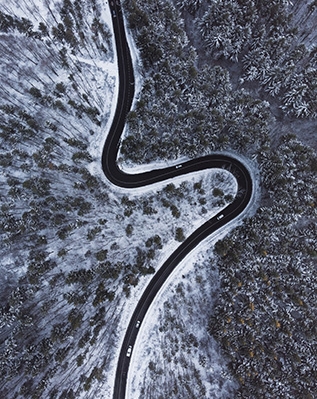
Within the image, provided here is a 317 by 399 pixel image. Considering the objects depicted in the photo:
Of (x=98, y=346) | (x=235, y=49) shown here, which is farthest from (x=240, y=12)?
(x=98, y=346)

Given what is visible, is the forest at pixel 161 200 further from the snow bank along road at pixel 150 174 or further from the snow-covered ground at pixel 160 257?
the snow bank along road at pixel 150 174

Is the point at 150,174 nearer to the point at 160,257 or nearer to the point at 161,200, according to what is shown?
the point at 161,200

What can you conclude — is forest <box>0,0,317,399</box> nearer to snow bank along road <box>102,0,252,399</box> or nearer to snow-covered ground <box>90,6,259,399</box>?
snow-covered ground <box>90,6,259,399</box>

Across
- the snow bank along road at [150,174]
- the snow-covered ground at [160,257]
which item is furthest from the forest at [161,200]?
the snow bank along road at [150,174]

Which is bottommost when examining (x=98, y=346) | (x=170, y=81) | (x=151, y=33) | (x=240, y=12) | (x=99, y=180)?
(x=98, y=346)

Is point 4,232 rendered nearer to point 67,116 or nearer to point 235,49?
point 67,116

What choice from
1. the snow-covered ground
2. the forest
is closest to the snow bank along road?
the snow-covered ground
